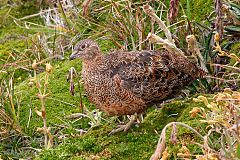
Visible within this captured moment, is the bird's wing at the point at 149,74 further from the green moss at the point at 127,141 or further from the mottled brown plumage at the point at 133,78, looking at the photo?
the green moss at the point at 127,141

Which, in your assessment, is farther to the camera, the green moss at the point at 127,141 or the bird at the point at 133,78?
the bird at the point at 133,78

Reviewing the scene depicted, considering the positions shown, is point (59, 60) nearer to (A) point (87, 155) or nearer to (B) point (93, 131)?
(B) point (93, 131)

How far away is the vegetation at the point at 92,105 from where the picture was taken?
14.7 ft

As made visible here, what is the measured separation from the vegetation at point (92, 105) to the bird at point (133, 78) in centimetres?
18

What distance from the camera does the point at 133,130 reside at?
5340mm

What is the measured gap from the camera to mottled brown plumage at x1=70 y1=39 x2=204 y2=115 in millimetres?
5203

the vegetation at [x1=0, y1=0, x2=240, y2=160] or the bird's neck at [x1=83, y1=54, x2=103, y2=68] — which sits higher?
the bird's neck at [x1=83, y1=54, x2=103, y2=68]

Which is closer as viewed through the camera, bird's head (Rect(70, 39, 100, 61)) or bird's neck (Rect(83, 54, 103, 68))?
bird's neck (Rect(83, 54, 103, 68))

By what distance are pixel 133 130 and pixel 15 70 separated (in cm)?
284

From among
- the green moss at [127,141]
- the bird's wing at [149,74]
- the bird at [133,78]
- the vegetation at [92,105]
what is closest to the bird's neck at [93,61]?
the bird at [133,78]

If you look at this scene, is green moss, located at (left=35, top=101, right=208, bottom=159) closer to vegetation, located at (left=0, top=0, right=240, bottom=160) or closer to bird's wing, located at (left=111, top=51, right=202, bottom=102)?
vegetation, located at (left=0, top=0, right=240, bottom=160)

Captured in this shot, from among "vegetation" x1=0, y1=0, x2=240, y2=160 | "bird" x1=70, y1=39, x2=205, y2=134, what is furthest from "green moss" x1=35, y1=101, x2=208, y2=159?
"bird" x1=70, y1=39, x2=205, y2=134

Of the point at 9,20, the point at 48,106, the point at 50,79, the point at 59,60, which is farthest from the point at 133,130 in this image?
the point at 9,20

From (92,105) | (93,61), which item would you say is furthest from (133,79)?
(92,105)
